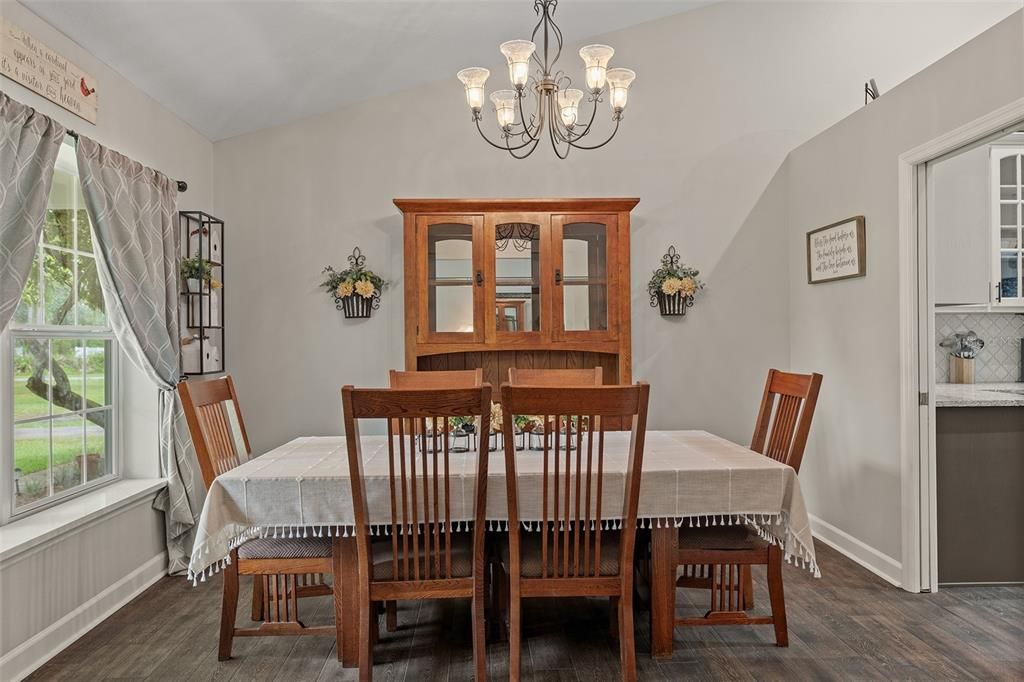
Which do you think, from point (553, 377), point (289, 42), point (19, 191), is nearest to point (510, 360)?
point (553, 377)

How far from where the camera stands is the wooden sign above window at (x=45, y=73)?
237 cm

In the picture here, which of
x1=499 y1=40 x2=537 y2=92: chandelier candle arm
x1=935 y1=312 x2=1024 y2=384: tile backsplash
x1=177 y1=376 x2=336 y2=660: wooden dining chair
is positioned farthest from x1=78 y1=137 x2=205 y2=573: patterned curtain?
x1=935 y1=312 x2=1024 y2=384: tile backsplash

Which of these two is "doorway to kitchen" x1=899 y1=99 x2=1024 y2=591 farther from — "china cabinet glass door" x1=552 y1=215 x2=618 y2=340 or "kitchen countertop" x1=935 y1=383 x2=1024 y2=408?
"china cabinet glass door" x1=552 y1=215 x2=618 y2=340

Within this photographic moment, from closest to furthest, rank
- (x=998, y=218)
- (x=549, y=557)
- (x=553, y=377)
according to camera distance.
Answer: (x=549, y=557) → (x=553, y=377) → (x=998, y=218)

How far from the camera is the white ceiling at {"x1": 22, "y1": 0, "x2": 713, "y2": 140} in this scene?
9.36 ft

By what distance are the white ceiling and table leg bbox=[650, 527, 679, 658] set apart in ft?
8.94

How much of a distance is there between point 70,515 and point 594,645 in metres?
2.11

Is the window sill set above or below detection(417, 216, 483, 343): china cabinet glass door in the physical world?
below

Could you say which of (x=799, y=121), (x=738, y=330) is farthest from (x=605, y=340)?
(x=799, y=121)

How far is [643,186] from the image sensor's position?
14.0ft

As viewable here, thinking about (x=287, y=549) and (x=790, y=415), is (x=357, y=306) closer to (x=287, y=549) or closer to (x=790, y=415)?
(x=287, y=549)

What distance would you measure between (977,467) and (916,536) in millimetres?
442

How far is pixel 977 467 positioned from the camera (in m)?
3.12

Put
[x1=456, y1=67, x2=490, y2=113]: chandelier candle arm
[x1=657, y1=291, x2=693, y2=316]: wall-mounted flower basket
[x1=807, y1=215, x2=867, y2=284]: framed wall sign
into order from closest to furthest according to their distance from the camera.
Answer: [x1=456, y1=67, x2=490, y2=113]: chandelier candle arm → [x1=807, y1=215, x2=867, y2=284]: framed wall sign → [x1=657, y1=291, x2=693, y2=316]: wall-mounted flower basket
